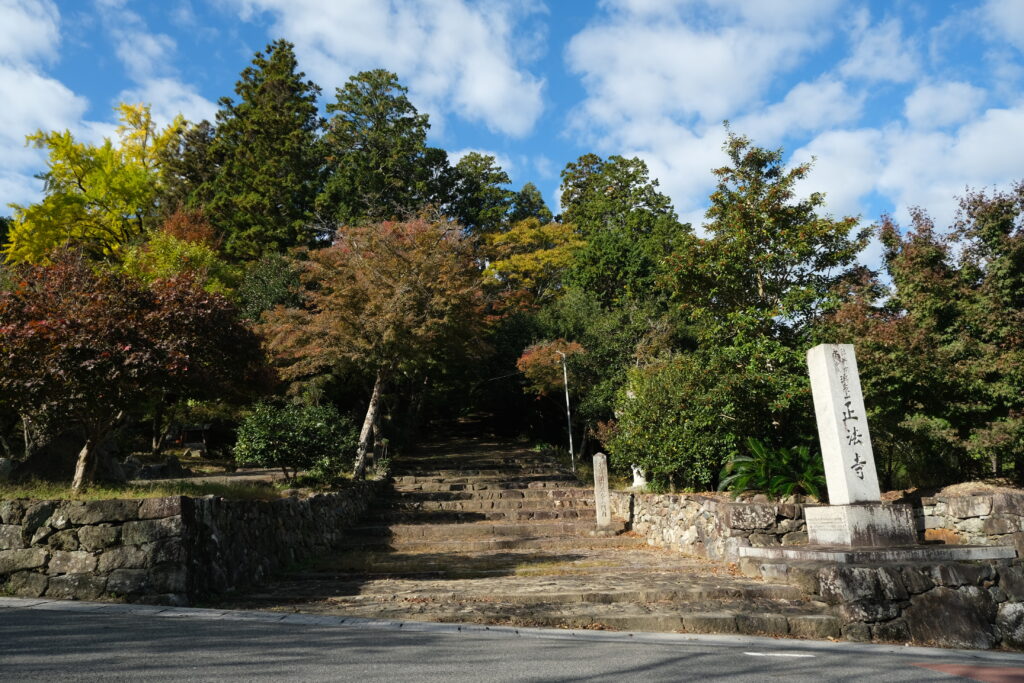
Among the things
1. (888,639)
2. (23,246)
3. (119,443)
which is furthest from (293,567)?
(23,246)

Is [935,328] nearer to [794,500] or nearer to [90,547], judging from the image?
[794,500]

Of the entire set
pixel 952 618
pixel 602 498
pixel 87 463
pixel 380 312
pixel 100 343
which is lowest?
pixel 952 618

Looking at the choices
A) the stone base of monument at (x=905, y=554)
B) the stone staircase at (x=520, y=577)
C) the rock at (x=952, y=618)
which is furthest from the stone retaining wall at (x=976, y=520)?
the stone staircase at (x=520, y=577)

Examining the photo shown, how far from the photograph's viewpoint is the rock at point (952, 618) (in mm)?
7082

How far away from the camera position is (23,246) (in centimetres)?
2277

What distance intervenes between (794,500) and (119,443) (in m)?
15.2

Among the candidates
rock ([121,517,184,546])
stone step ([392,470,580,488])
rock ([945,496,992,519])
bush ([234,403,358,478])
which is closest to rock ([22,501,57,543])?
rock ([121,517,184,546])

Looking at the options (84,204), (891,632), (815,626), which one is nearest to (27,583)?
(815,626)

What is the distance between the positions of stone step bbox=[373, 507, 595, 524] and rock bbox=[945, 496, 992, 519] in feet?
20.6

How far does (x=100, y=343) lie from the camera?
8.11m

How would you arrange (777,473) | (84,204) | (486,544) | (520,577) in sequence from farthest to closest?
(84,204) < (486,544) < (777,473) < (520,577)

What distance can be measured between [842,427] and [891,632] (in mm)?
2726

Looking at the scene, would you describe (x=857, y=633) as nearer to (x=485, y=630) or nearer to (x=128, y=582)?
(x=485, y=630)

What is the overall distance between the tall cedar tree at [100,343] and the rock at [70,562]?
5.04ft
